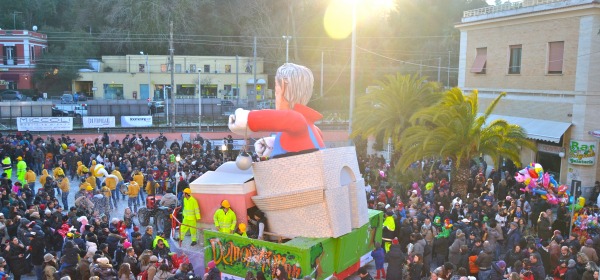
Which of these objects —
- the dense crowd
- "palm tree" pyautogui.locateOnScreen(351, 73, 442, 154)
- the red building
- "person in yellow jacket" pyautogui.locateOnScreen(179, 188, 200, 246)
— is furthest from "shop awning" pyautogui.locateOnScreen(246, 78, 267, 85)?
"person in yellow jacket" pyautogui.locateOnScreen(179, 188, 200, 246)

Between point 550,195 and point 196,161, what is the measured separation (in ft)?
42.8

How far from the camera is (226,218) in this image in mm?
11398

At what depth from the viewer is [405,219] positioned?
13414mm

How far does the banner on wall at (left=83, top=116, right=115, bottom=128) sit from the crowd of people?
2124 centimetres

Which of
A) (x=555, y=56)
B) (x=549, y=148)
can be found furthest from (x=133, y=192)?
(x=555, y=56)

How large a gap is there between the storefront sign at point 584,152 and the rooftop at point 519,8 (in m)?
5.30

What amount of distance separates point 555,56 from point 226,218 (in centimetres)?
1700

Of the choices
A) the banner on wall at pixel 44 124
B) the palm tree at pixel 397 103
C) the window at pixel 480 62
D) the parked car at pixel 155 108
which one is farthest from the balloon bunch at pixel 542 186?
the parked car at pixel 155 108

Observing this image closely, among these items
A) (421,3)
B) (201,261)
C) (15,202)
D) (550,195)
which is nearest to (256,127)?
(201,261)

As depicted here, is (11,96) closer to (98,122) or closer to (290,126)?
(98,122)

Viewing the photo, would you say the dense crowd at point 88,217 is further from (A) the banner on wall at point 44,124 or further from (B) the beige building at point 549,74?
(B) the beige building at point 549,74

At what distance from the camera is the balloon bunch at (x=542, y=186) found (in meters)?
16.0

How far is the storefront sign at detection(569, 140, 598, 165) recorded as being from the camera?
70.1 feet

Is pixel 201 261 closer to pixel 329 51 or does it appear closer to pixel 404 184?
pixel 404 184
